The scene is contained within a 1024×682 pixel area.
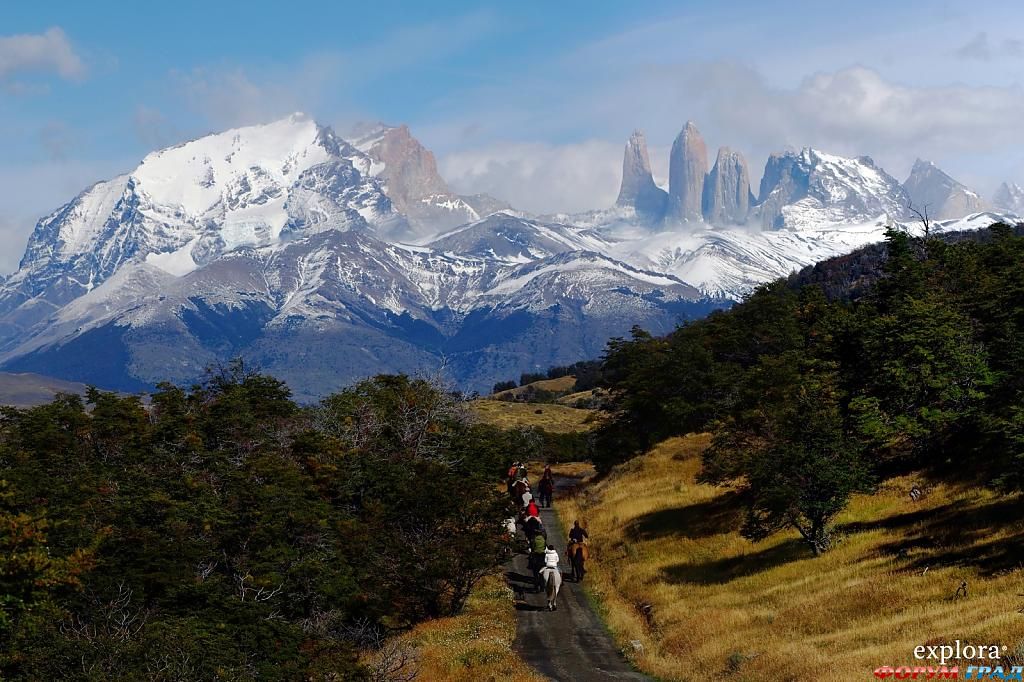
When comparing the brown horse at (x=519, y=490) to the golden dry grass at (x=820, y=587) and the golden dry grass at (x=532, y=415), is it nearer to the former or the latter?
the golden dry grass at (x=820, y=587)

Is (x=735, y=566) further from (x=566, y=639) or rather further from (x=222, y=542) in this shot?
(x=222, y=542)

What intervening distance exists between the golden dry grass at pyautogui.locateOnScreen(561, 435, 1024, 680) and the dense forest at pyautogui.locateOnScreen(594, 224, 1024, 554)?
5.31ft

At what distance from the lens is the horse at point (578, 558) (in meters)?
41.6

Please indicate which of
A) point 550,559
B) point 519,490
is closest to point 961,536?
point 550,559

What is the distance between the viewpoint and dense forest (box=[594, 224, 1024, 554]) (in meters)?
37.3

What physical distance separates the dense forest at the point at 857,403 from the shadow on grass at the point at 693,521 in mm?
1341

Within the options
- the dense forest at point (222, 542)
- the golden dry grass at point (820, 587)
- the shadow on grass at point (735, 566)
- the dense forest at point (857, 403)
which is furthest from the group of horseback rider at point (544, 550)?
the dense forest at point (857, 403)

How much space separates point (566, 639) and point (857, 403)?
61.4 feet

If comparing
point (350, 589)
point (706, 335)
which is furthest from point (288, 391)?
point (350, 589)

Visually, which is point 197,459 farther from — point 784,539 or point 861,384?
point 861,384

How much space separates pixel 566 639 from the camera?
1299 inches

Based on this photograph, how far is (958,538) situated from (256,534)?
81.8 feet

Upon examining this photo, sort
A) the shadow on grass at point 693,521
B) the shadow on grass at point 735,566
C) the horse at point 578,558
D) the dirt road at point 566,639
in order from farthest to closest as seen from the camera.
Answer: the shadow on grass at point 693,521
the horse at point 578,558
the shadow on grass at point 735,566
the dirt road at point 566,639

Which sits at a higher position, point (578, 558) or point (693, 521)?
point (578, 558)
